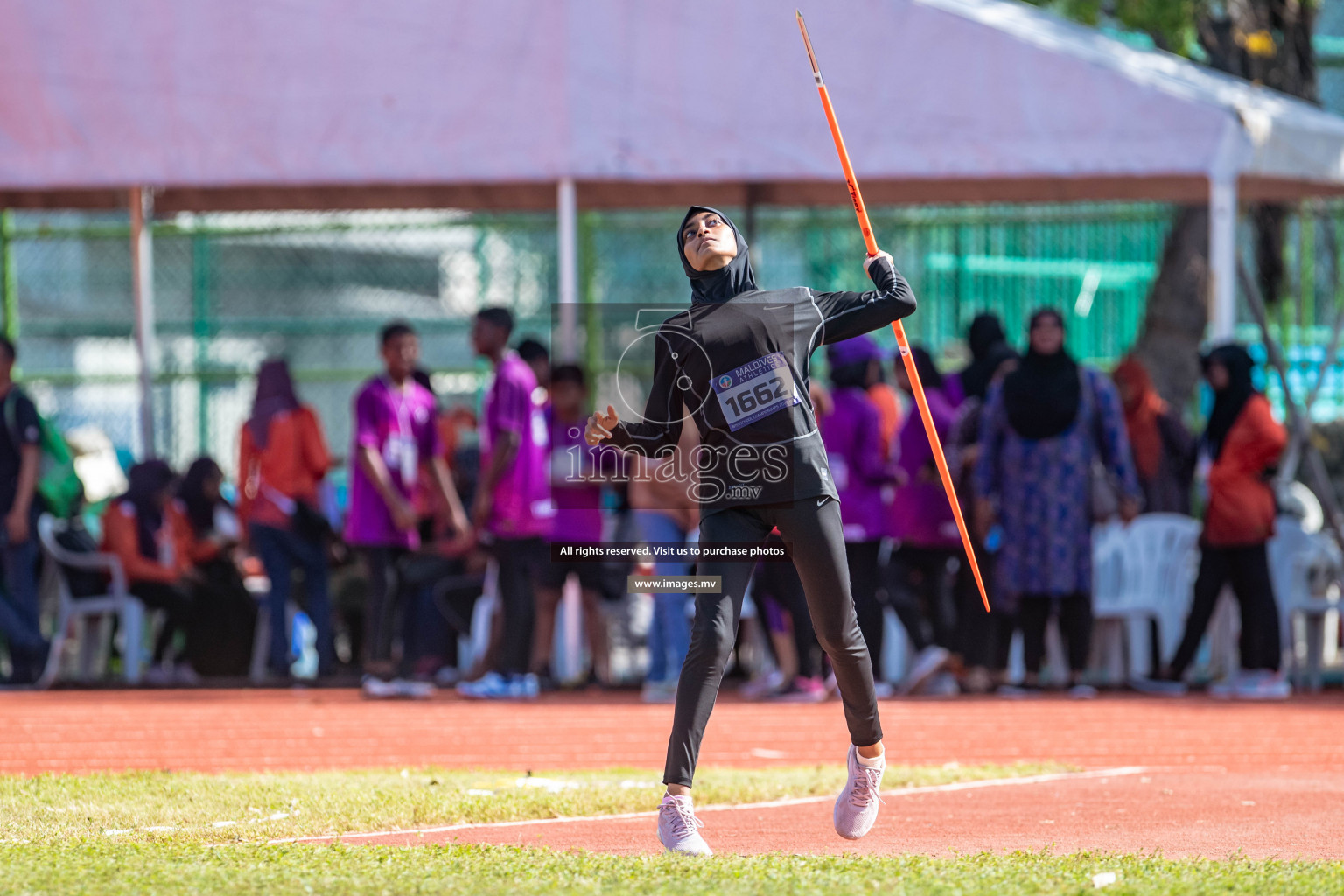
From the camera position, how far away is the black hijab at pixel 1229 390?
9828mm

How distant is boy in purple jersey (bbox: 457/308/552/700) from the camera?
9.68 m

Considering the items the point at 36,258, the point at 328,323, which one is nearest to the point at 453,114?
the point at 328,323

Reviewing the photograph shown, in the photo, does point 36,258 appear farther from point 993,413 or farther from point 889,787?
point 889,787

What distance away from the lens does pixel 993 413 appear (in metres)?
9.88

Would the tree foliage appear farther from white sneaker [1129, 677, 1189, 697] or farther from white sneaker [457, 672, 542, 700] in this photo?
white sneaker [457, 672, 542, 700]

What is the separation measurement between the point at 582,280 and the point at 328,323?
2.27 metres

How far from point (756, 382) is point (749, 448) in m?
0.19

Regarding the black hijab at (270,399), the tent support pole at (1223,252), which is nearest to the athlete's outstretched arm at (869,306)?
the tent support pole at (1223,252)

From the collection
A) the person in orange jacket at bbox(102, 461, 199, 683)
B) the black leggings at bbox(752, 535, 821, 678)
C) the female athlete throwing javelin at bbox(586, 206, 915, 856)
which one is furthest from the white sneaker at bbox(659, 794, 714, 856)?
the person in orange jacket at bbox(102, 461, 199, 683)

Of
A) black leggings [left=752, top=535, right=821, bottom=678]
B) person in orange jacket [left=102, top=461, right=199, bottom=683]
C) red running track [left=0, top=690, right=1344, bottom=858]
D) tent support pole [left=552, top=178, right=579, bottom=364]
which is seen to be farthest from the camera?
person in orange jacket [left=102, top=461, right=199, bottom=683]

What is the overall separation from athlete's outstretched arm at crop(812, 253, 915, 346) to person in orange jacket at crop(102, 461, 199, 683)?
676cm

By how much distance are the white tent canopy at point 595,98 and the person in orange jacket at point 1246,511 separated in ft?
4.11

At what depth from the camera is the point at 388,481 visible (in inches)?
397

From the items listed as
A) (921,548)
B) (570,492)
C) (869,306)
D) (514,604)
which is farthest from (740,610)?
(921,548)
